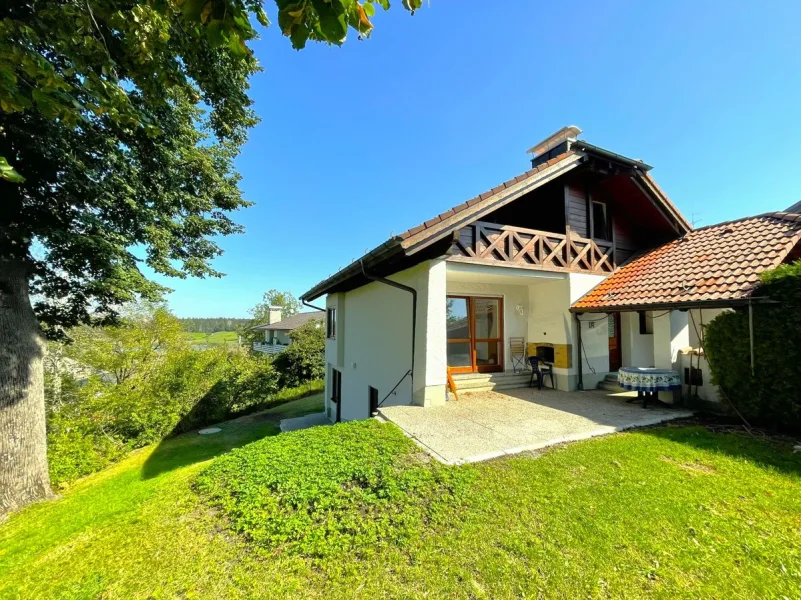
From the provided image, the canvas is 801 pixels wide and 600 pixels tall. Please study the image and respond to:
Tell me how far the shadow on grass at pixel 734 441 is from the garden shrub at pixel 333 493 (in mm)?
3823

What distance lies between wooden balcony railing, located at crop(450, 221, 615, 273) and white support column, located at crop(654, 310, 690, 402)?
2.19 meters

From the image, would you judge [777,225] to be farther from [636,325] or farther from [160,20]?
[160,20]

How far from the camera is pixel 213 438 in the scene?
13328mm

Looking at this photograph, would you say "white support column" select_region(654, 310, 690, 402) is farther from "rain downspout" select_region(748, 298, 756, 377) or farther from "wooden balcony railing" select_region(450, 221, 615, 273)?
"wooden balcony railing" select_region(450, 221, 615, 273)

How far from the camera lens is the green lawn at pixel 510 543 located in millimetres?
2318

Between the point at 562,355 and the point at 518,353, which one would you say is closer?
the point at 562,355

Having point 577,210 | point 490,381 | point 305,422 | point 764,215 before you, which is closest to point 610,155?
point 577,210

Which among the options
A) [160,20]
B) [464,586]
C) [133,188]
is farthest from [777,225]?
[133,188]

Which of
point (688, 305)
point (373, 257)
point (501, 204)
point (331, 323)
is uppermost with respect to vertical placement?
point (501, 204)

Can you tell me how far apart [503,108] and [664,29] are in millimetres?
3487

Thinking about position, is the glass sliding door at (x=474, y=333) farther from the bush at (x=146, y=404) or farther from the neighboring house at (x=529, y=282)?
the bush at (x=146, y=404)

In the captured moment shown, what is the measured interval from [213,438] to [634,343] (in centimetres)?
1619

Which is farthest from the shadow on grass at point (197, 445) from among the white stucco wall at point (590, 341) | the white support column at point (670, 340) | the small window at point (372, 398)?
the white support column at point (670, 340)

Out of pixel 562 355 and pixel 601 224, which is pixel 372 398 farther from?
pixel 601 224
